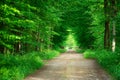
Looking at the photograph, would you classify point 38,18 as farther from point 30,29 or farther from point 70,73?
point 70,73

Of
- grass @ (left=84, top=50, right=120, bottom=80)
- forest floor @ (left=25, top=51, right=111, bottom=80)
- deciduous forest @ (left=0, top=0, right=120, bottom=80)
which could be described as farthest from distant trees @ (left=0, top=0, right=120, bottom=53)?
grass @ (left=84, top=50, right=120, bottom=80)

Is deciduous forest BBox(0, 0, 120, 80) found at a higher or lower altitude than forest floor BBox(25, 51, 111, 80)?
higher

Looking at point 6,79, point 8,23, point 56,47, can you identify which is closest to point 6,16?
point 8,23

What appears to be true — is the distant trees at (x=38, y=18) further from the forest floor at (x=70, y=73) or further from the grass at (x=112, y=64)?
the grass at (x=112, y=64)

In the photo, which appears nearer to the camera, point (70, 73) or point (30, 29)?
point (70, 73)

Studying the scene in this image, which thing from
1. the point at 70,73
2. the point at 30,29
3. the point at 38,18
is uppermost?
the point at 38,18

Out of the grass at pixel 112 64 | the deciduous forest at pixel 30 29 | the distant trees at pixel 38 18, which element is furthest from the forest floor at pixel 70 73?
the distant trees at pixel 38 18

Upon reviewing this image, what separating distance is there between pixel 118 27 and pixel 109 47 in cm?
265

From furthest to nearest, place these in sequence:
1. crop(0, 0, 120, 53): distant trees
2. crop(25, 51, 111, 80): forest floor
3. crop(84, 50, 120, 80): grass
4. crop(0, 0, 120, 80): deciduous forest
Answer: crop(25, 51, 111, 80): forest floor → crop(0, 0, 120, 53): distant trees → crop(84, 50, 120, 80): grass → crop(0, 0, 120, 80): deciduous forest

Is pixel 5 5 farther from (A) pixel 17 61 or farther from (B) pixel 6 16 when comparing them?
(A) pixel 17 61

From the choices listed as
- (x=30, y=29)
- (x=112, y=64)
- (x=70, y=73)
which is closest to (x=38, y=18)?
(x=30, y=29)

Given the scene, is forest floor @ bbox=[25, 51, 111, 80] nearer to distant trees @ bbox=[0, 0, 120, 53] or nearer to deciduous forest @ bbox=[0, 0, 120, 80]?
deciduous forest @ bbox=[0, 0, 120, 80]

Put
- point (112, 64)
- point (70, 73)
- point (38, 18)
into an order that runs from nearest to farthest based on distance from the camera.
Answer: point (70, 73)
point (112, 64)
point (38, 18)

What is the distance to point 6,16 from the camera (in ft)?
55.3
